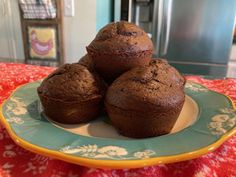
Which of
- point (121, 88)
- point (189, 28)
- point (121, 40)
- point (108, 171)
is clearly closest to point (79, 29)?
point (189, 28)

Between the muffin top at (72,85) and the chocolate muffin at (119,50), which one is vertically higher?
the chocolate muffin at (119,50)

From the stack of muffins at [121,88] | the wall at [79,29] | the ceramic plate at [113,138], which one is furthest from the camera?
the wall at [79,29]

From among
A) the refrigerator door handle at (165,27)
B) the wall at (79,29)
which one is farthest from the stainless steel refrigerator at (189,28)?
the wall at (79,29)

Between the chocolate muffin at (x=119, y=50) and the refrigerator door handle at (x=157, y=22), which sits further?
the refrigerator door handle at (x=157, y=22)

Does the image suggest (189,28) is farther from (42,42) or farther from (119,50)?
(119,50)

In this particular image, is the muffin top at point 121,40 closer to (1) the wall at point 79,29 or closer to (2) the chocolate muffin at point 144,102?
(2) the chocolate muffin at point 144,102

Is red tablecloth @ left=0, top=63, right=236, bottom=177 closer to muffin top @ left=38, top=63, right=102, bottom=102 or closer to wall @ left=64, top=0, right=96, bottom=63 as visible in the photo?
muffin top @ left=38, top=63, right=102, bottom=102

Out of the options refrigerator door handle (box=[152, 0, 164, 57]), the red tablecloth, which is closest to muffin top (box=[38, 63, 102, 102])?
the red tablecloth

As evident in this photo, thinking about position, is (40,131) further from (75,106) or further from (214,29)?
(214,29)
